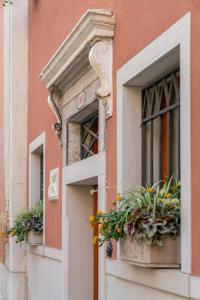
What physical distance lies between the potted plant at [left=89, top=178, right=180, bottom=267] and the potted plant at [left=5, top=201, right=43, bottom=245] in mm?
5447

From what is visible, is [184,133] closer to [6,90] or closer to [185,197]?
[185,197]

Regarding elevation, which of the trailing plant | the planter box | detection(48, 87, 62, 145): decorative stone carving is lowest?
the planter box

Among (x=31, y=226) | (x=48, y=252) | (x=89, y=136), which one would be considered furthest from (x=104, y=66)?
(x=31, y=226)

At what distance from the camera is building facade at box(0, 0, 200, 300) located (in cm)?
508

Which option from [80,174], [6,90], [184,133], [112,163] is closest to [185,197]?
[184,133]

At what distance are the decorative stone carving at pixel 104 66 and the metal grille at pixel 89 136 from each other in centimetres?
137

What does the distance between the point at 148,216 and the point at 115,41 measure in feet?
7.24

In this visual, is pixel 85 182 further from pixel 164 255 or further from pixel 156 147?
pixel 164 255

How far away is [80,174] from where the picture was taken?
834cm

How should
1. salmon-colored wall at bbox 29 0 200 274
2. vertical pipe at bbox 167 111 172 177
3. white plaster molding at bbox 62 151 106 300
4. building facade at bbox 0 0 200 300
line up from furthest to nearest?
1. white plaster molding at bbox 62 151 106 300
2. vertical pipe at bbox 167 111 172 177
3. building facade at bbox 0 0 200 300
4. salmon-colored wall at bbox 29 0 200 274

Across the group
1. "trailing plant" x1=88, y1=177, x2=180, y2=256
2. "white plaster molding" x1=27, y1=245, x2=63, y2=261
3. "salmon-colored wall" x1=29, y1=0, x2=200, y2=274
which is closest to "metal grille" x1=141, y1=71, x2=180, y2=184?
"trailing plant" x1=88, y1=177, x2=180, y2=256

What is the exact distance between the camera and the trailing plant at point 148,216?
524cm

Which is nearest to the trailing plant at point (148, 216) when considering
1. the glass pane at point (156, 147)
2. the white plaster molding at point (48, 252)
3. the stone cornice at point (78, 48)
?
the glass pane at point (156, 147)

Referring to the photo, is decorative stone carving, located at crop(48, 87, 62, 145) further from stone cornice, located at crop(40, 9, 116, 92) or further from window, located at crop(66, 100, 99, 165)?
window, located at crop(66, 100, 99, 165)
